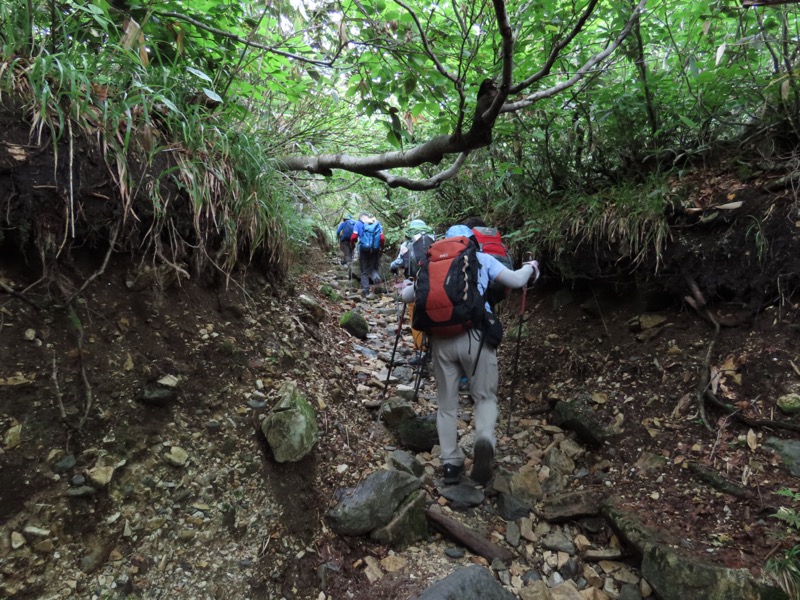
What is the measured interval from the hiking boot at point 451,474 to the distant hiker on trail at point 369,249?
711 cm

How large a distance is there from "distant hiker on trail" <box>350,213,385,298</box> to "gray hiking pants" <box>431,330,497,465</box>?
669 cm

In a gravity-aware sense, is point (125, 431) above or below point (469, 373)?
below

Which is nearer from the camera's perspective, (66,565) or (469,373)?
(66,565)

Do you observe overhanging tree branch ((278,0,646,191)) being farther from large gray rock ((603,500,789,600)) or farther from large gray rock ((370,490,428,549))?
large gray rock ((603,500,789,600))

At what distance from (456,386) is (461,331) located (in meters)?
0.61

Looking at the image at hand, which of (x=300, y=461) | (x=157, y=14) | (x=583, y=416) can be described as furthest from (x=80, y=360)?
(x=583, y=416)

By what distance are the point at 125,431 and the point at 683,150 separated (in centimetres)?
595

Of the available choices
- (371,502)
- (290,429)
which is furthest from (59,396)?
(371,502)

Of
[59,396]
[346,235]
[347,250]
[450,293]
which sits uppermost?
[450,293]

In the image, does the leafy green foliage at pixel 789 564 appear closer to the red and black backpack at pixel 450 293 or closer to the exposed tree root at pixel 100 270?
the red and black backpack at pixel 450 293

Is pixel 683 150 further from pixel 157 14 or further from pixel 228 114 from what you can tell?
pixel 157 14

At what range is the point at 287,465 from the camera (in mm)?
3152

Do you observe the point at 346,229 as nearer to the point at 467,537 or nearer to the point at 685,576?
the point at 467,537

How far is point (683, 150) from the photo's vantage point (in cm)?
457
